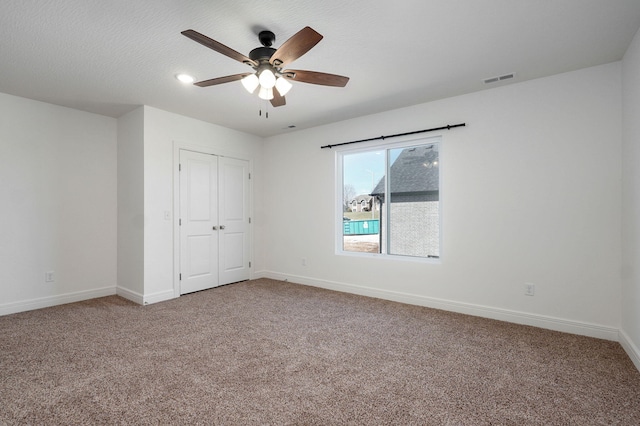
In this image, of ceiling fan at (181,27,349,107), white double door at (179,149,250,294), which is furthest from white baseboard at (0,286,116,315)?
ceiling fan at (181,27,349,107)

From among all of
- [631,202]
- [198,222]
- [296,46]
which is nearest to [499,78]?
[631,202]

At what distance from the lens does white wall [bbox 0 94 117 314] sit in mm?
3568

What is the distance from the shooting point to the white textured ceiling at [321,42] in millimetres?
2047

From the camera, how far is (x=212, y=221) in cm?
472

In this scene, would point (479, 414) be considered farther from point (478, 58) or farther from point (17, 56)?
point (17, 56)

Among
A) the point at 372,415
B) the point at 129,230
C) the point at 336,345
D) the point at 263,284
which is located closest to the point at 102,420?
the point at 372,415

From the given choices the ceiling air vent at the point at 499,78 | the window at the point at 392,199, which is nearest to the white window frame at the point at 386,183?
the window at the point at 392,199

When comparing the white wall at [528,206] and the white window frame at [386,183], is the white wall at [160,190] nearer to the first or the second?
the white window frame at [386,183]

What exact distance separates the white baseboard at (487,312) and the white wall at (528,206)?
0.01m

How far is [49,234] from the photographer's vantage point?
3844mm

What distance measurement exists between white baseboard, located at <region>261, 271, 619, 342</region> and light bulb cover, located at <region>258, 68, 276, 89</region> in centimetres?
300

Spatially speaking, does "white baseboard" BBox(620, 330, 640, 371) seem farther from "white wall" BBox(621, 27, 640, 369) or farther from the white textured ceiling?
the white textured ceiling

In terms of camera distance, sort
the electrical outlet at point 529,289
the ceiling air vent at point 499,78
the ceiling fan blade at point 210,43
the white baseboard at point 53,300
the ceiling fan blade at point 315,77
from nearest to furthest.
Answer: the ceiling fan blade at point 210,43 < the ceiling fan blade at point 315,77 < the ceiling air vent at point 499,78 < the electrical outlet at point 529,289 < the white baseboard at point 53,300

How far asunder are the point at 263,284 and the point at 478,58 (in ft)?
13.5
